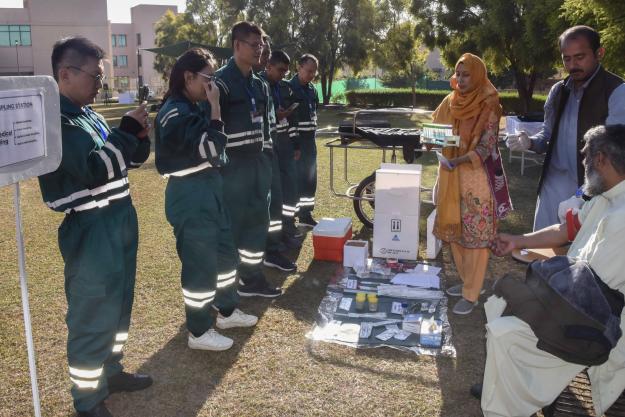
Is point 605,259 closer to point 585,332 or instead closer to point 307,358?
point 585,332

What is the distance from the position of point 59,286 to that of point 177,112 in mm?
2566

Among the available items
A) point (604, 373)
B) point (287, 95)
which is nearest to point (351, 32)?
point (287, 95)

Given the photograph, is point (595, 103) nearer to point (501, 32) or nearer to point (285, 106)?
point (285, 106)

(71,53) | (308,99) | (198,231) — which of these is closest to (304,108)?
(308,99)

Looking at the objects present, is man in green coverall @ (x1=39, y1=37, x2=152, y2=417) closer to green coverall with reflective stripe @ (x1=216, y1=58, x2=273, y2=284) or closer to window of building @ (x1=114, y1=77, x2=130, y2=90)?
green coverall with reflective stripe @ (x1=216, y1=58, x2=273, y2=284)

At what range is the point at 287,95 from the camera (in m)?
6.54

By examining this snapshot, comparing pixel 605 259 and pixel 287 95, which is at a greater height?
pixel 287 95

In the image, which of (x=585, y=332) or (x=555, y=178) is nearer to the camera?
(x=585, y=332)

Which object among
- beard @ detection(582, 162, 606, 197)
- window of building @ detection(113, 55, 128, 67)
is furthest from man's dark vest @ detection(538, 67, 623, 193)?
window of building @ detection(113, 55, 128, 67)

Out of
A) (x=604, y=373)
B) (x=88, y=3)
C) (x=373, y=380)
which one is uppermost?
(x=88, y=3)

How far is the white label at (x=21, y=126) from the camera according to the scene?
2164mm

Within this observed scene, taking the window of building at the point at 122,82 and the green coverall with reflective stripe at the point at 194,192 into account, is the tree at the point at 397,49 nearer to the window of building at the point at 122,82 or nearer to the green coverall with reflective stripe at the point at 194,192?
the green coverall with reflective stripe at the point at 194,192

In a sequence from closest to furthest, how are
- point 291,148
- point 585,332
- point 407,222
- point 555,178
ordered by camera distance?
point 585,332 → point 555,178 → point 407,222 → point 291,148

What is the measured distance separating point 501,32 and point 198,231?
16.4 metres
